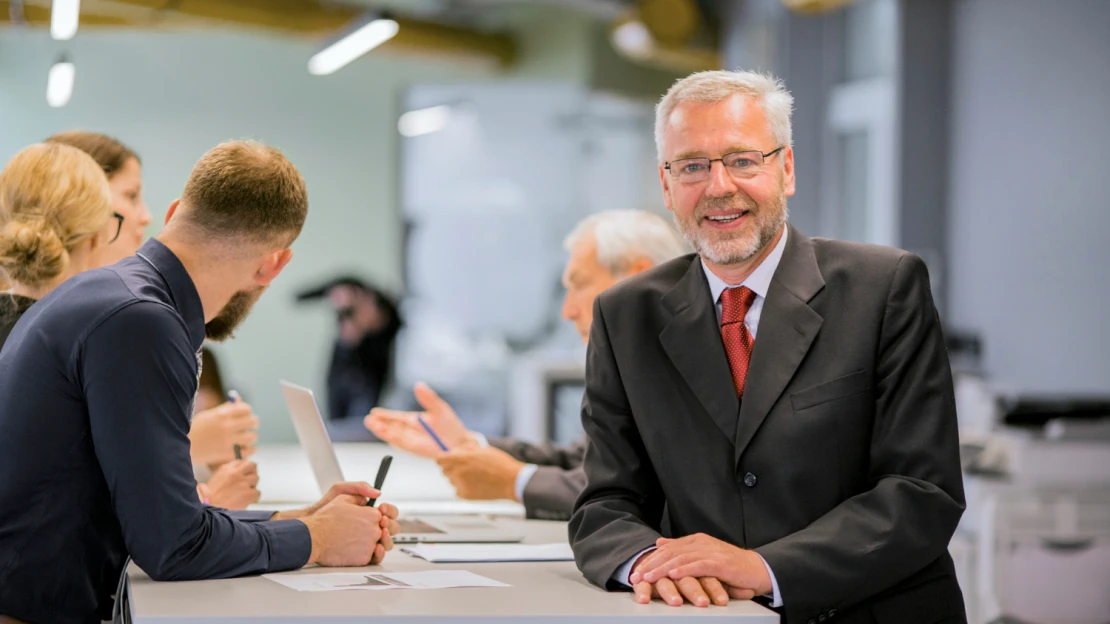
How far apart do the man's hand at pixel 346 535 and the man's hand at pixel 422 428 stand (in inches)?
29.8

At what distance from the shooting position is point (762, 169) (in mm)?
2098

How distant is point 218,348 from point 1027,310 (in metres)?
5.78

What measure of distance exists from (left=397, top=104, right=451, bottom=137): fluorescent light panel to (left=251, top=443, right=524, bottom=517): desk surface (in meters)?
6.68

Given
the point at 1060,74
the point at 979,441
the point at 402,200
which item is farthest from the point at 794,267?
the point at 402,200

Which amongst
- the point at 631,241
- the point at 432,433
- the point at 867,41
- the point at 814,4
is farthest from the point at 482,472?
the point at 867,41

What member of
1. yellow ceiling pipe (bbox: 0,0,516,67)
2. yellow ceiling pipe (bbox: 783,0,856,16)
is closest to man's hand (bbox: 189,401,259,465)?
yellow ceiling pipe (bbox: 0,0,516,67)

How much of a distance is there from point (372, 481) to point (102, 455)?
1.24m

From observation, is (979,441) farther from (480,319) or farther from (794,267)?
(480,319)

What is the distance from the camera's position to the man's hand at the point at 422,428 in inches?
115

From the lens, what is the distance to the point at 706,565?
6.01ft

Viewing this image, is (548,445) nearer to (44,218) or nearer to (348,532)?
(348,532)

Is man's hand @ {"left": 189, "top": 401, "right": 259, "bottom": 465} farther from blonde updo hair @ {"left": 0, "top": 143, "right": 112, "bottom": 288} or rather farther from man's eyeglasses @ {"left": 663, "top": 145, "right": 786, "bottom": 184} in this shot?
man's eyeglasses @ {"left": 663, "top": 145, "right": 786, "bottom": 184}

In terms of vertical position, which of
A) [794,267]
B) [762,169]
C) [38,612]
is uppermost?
[762,169]

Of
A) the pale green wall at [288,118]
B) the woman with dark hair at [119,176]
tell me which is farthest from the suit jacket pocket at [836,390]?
the pale green wall at [288,118]
